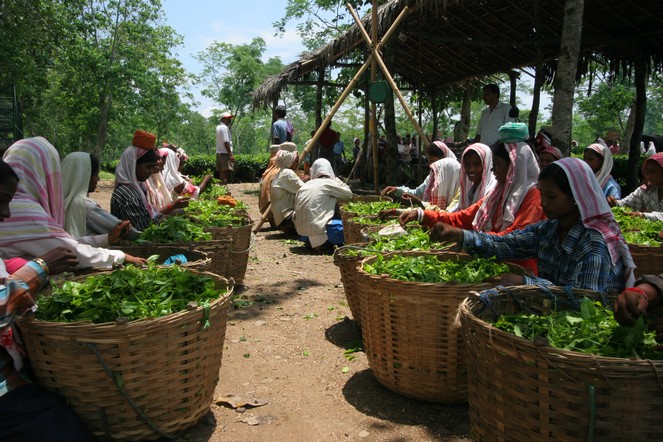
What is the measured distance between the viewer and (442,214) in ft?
13.2

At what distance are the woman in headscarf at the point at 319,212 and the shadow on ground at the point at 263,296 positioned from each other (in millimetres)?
1332

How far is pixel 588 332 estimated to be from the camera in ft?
6.09

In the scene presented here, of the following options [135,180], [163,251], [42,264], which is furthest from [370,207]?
[42,264]

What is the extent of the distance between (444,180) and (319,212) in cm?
210

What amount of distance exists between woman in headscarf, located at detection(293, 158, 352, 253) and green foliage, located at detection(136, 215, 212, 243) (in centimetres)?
275

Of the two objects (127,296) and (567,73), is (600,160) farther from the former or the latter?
(127,296)

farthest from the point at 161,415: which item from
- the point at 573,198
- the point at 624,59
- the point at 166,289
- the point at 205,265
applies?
the point at 624,59

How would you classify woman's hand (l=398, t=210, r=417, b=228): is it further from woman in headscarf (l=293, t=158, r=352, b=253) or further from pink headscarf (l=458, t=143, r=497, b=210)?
woman in headscarf (l=293, t=158, r=352, b=253)

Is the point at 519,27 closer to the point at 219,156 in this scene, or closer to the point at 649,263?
the point at 649,263

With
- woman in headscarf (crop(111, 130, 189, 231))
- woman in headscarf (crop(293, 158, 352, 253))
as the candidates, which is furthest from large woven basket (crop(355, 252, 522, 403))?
woman in headscarf (crop(293, 158, 352, 253))

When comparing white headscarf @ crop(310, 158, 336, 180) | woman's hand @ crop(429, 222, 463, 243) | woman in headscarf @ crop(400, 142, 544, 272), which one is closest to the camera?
woman's hand @ crop(429, 222, 463, 243)

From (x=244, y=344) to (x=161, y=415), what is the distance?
5.13 feet

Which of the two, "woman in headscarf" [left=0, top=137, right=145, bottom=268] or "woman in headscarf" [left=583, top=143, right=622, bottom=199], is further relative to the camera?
"woman in headscarf" [left=583, top=143, right=622, bottom=199]

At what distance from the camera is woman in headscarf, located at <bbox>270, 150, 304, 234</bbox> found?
7.96 metres
